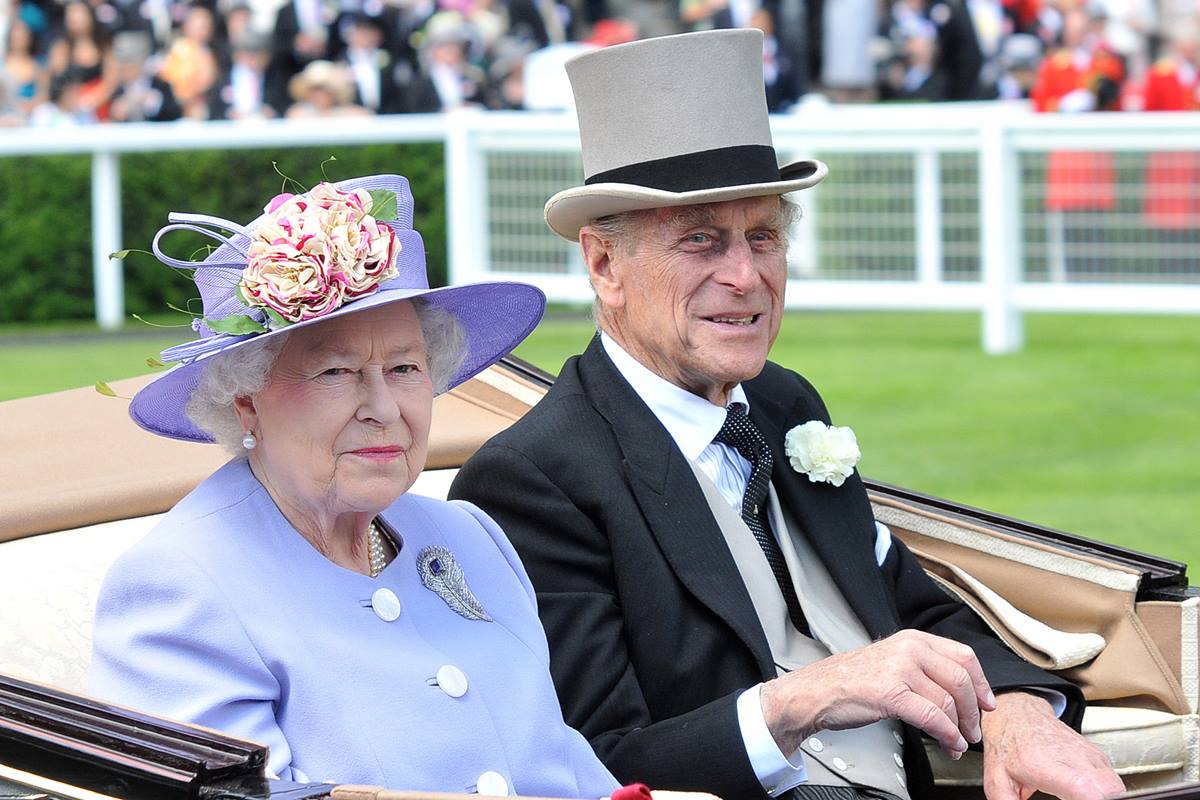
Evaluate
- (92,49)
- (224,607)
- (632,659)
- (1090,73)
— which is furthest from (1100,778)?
(92,49)

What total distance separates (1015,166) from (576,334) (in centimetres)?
262

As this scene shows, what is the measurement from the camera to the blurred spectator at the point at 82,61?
1597cm

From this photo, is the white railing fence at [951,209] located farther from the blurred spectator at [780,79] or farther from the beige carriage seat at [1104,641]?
the beige carriage seat at [1104,641]

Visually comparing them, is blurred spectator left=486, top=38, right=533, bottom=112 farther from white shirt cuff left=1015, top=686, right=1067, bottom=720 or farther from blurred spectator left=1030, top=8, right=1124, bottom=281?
white shirt cuff left=1015, top=686, right=1067, bottom=720

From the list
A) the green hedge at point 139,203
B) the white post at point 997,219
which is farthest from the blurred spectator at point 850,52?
the white post at point 997,219

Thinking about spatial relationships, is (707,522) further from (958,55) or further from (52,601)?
(958,55)

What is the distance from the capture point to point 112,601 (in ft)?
7.66

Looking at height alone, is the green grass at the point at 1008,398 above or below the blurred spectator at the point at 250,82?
below

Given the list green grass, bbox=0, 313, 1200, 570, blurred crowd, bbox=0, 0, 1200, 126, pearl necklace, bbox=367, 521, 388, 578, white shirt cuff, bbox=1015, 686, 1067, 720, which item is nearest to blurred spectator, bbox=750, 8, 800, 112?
blurred crowd, bbox=0, 0, 1200, 126

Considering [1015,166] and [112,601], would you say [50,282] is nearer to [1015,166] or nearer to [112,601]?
[1015,166]

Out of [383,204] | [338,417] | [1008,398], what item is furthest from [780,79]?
[338,417]

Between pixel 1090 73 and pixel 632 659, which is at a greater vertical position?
pixel 1090 73

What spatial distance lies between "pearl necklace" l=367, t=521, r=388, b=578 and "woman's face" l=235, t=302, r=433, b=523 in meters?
0.10

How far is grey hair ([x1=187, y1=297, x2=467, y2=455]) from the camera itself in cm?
246
